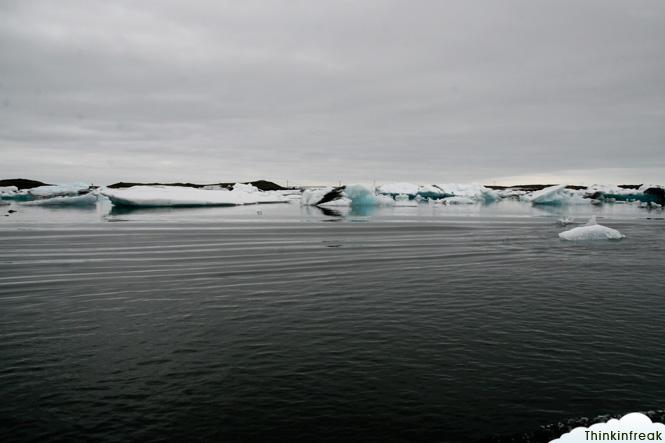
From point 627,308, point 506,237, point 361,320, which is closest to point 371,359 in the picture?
point 361,320

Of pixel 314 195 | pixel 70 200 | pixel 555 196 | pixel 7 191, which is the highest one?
pixel 7 191

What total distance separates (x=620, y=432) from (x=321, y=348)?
5031 mm

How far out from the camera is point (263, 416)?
6.64 meters

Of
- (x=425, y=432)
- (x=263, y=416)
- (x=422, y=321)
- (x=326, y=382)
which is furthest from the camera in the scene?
(x=422, y=321)

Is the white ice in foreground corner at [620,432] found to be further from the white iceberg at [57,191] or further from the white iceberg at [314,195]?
the white iceberg at [57,191]

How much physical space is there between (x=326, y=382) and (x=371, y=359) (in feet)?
4.19

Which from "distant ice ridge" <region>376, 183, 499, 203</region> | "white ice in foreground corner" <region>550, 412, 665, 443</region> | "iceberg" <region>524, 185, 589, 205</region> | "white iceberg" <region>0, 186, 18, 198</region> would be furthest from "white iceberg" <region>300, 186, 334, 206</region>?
"white ice in foreground corner" <region>550, 412, 665, 443</region>

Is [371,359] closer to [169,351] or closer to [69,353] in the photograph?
[169,351]

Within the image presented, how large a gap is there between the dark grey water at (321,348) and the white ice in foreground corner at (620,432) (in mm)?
692

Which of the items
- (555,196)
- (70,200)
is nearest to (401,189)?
(555,196)

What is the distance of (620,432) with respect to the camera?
18.4 ft

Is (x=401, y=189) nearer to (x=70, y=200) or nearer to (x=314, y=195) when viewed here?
(x=314, y=195)

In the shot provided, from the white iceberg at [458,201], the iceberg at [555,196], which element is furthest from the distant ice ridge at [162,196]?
the iceberg at [555,196]

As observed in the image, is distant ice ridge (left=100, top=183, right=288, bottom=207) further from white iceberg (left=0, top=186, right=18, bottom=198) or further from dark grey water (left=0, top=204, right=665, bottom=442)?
white iceberg (left=0, top=186, right=18, bottom=198)
